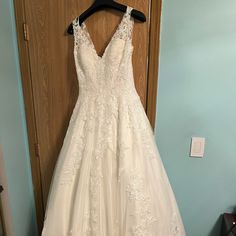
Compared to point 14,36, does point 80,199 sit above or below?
below

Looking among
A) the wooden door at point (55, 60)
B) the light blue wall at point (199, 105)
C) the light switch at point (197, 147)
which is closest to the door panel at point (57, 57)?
the wooden door at point (55, 60)

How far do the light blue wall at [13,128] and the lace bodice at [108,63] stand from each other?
1.06ft

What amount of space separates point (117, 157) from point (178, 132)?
1.19 feet

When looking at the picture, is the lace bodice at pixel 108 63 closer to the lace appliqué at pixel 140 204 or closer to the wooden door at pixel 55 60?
the wooden door at pixel 55 60

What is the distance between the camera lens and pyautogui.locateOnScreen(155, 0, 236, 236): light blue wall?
104cm

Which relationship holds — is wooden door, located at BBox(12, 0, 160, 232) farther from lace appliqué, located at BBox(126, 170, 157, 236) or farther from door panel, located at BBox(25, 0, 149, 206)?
lace appliqué, located at BBox(126, 170, 157, 236)

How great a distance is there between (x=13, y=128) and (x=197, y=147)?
898mm

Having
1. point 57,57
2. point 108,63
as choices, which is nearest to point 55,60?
point 57,57

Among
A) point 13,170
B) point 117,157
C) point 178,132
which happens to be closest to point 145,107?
point 178,132

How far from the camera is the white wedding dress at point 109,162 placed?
38.1 inches

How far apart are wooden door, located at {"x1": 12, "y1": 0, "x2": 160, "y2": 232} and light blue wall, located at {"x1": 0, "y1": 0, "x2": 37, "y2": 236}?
0.12 ft

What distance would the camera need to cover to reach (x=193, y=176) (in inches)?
48.7

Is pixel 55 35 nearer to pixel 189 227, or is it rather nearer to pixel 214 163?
pixel 214 163

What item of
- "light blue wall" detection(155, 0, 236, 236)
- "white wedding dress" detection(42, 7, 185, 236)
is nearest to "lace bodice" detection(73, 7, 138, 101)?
"white wedding dress" detection(42, 7, 185, 236)
